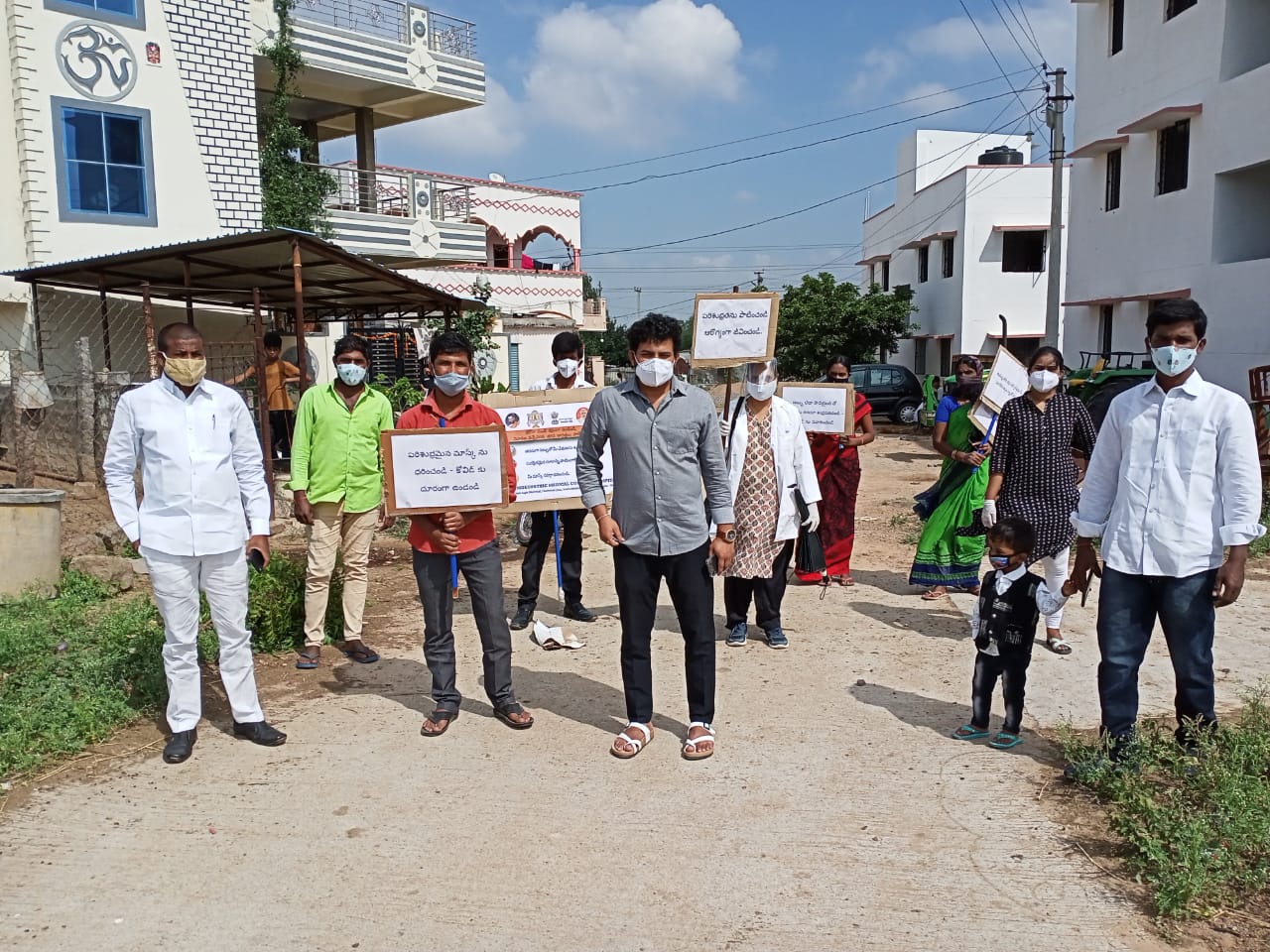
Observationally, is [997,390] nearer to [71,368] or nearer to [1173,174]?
[71,368]

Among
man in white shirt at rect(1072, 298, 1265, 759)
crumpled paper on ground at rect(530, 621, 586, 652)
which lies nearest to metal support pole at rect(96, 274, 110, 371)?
crumpled paper on ground at rect(530, 621, 586, 652)

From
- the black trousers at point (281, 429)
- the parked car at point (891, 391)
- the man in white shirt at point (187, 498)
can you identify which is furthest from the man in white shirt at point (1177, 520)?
the parked car at point (891, 391)

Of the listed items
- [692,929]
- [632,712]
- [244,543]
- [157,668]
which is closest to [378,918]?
[692,929]

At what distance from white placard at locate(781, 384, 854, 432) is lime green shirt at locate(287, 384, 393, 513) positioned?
10.8ft

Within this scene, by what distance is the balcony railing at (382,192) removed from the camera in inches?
705

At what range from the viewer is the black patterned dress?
5.64 meters

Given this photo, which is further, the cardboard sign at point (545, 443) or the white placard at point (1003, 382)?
the white placard at point (1003, 382)

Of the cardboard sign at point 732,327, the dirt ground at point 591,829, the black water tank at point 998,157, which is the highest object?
the black water tank at point 998,157

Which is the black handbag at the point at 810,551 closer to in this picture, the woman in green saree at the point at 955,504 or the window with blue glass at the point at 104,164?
the woman in green saree at the point at 955,504

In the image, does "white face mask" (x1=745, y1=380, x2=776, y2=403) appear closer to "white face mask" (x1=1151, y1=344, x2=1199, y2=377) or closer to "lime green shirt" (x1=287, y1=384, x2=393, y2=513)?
"lime green shirt" (x1=287, y1=384, x2=393, y2=513)

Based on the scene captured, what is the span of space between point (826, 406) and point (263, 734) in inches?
183

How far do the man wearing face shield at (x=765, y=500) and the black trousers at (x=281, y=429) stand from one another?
7395mm

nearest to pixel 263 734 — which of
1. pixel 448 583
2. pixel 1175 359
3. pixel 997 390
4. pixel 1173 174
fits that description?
pixel 448 583

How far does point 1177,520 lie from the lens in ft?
12.2
